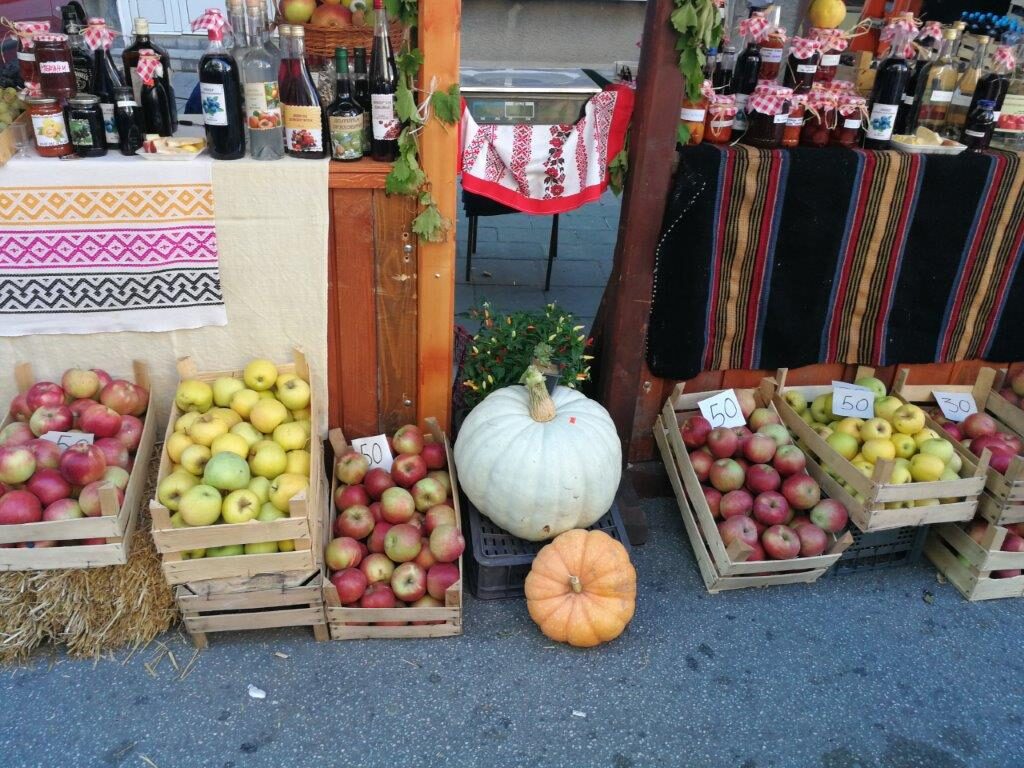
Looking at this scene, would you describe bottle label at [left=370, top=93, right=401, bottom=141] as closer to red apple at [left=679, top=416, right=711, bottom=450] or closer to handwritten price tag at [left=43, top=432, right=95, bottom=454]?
handwritten price tag at [left=43, top=432, right=95, bottom=454]

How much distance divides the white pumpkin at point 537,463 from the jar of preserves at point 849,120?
161 cm

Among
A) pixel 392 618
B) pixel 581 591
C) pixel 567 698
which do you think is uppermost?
pixel 581 591

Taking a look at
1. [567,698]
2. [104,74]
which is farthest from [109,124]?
[567,698]

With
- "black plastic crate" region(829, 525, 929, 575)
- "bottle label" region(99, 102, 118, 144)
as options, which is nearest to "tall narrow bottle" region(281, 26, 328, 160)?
"bottle label" region(99, 102, 118, 144)

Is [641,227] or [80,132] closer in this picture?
[80,132]

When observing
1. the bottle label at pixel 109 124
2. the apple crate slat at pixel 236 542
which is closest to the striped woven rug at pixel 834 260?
the apple crate slat at pixel 236 542

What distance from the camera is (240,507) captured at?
2619 mm

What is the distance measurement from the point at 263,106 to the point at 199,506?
142 centimetres

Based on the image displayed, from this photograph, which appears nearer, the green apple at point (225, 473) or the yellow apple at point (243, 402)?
the green apple at point (225, 473)

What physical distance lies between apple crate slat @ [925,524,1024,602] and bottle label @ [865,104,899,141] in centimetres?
168

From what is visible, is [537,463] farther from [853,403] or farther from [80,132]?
[80,132]

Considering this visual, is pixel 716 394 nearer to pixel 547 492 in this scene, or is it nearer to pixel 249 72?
pixel 547 492

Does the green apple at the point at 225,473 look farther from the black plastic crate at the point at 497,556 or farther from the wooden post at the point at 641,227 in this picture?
the wooden post at the point at 641,227

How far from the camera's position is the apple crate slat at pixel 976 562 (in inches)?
122
